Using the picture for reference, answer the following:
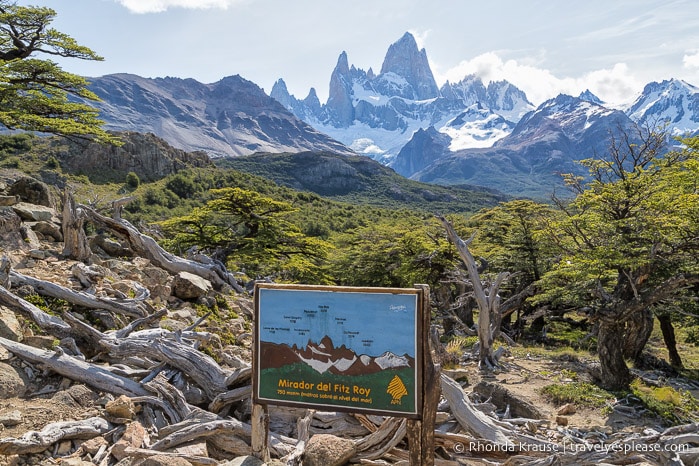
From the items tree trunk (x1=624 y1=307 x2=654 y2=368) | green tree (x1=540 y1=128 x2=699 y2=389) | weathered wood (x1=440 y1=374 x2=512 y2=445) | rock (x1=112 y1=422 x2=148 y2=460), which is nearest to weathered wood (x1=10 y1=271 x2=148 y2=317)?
rock (x1=112 y1=422 x2=148 y2=460)

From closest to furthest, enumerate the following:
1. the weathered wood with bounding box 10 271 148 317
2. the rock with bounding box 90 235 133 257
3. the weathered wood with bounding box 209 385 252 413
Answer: the weathered wood with bounding box 209 385 252 413 → the weathered wood with bounding box 10 271 148 317 → the rock with bounding box 90 235 133 257

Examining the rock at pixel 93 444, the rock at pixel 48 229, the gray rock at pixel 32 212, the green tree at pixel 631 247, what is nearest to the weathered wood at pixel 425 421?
the rock at pixel 93 444

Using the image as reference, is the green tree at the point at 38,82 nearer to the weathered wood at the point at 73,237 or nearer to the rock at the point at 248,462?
the weathered wood at the point at 73,237

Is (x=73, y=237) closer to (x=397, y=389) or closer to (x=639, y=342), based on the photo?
(x=397, y=389)

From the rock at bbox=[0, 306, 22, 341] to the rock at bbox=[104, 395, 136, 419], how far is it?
201cm

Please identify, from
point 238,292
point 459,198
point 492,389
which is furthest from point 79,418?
point 459,198

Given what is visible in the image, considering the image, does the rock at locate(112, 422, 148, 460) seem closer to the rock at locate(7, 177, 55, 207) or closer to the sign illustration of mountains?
the sign illustration of mountains

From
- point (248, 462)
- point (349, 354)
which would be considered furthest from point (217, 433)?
point (349, 354)

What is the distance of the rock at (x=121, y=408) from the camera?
523 centimetres

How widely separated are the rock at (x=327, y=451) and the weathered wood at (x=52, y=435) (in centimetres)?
231

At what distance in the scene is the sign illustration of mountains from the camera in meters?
4.27

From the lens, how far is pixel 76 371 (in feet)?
18.9

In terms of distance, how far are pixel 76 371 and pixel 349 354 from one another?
150 inches

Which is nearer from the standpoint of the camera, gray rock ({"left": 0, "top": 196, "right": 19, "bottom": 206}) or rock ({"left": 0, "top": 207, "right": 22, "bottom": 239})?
rock ({"left": 0, "top": 207, "right": 22, "bottom": 239})
